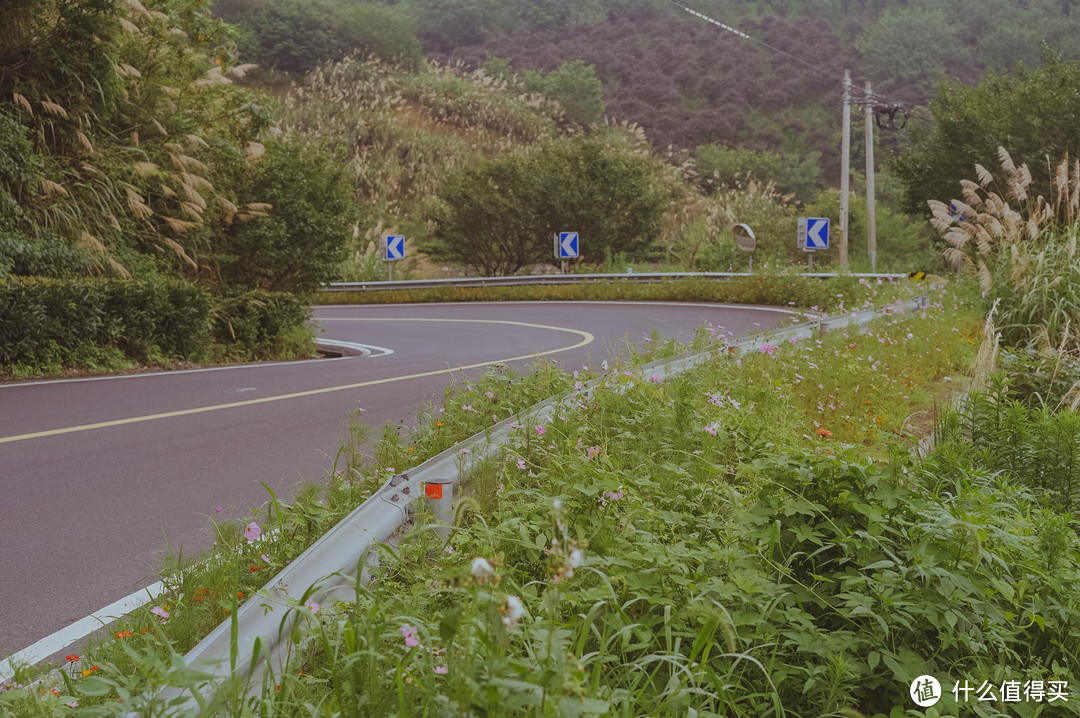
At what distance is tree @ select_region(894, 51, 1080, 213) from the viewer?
35.2m

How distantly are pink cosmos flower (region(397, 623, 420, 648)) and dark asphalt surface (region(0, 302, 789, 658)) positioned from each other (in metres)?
2.17

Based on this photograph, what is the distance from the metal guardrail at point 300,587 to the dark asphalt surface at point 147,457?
1679 mm

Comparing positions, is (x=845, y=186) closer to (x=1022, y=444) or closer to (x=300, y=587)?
(x=1022, y=444)

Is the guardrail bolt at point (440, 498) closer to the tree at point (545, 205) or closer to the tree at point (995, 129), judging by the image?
the tree at point (545, 205)

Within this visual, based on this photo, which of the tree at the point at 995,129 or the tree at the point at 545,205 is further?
the tree at the point at 545,205

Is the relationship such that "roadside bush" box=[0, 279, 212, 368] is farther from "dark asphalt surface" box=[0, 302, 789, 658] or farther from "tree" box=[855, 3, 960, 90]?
"tree" box=[855, 3, 960, 90]

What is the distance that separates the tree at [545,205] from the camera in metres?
38.0

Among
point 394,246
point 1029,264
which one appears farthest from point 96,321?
point 394,246

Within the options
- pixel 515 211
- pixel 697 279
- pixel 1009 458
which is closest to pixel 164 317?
pixel 1009 458

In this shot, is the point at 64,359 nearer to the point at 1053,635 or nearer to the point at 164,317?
the point at 164,317

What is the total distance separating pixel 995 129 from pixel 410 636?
3927 centimetres

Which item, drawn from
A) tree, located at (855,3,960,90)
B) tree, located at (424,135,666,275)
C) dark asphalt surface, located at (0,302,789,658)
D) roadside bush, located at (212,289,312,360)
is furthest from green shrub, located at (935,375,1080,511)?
tree, located at (855,3,960,90)

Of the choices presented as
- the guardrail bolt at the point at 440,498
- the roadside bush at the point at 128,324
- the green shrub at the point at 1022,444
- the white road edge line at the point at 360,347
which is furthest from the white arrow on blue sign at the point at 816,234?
the guardrail bolt at the point at 440,498

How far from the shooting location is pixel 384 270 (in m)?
34.7
